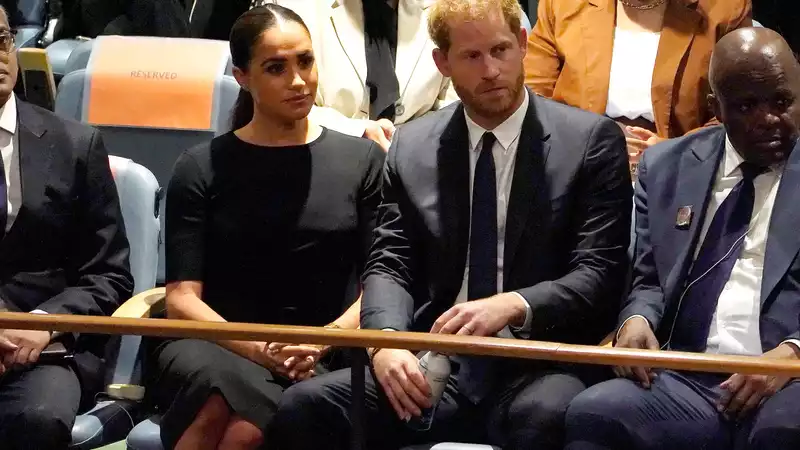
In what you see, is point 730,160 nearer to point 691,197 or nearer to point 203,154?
point 691,197

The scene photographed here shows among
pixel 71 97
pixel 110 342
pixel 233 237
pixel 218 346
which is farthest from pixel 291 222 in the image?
pixel 71 97

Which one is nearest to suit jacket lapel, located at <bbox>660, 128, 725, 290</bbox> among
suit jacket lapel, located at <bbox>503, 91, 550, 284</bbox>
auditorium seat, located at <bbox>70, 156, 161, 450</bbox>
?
suit jacket lapel, located at <bbox>503, 91, 550, 284</bbox>

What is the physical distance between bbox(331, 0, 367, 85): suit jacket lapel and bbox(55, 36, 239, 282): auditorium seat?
0.29 metres

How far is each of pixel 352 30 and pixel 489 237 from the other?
100 centimetres

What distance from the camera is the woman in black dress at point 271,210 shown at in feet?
7.62

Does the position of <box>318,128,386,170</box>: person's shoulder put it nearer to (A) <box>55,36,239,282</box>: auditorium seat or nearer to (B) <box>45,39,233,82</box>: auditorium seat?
(A) <box>55,36,239,282</box>: auditorium seat

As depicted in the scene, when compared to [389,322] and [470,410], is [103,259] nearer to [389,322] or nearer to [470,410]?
[389,322]

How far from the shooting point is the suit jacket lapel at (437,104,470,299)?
2.16 meters

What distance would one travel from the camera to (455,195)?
7.14 feet

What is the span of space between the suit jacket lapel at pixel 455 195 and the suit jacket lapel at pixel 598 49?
2.14ft

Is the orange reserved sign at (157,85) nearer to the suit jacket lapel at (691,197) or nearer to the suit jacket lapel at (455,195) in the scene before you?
the suit jacket lapel at (455,195)

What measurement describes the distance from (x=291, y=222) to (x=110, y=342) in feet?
1.54

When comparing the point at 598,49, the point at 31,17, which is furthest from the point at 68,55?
the point at 598,49

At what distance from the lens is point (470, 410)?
6.81 feet
